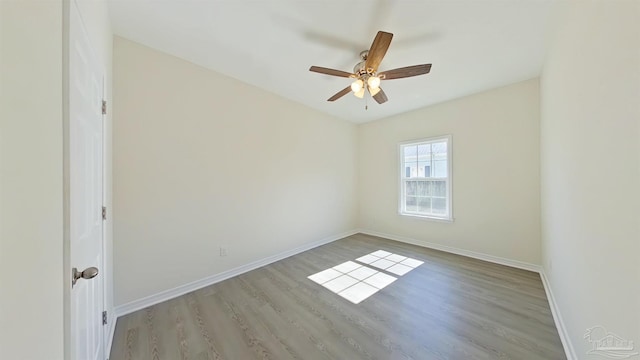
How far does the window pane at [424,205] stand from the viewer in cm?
412

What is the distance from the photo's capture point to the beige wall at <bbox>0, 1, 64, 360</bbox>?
0.51m

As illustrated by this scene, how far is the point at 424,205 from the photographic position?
4.19m

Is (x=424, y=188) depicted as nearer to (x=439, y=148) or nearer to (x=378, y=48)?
(x=439, y=148)

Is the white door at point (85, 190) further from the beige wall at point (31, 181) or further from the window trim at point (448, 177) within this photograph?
the window trim at point (448, 177)

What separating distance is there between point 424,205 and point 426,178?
1.67 ft

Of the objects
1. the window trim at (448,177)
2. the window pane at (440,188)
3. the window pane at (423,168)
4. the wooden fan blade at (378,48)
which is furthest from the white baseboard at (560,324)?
the wooden fan blade at (378,48)

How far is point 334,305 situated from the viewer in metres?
2.27

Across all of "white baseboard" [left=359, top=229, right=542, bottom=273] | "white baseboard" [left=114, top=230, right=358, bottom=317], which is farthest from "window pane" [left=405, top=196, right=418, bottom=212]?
"white baseboard" [left=114, top=230, right=358, bottom=317]

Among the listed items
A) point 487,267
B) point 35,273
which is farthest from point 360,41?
point 487,267

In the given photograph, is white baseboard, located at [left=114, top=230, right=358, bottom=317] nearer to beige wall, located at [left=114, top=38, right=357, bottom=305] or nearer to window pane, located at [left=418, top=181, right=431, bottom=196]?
beige wall, located at [left=114, top=38, right=357, bottom=305]

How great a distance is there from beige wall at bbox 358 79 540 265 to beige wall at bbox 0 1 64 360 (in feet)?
14.2

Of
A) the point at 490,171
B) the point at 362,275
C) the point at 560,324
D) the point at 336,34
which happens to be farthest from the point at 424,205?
the point at 336,34

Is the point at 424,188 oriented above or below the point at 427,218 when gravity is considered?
above

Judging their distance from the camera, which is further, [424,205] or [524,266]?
[424,205]
